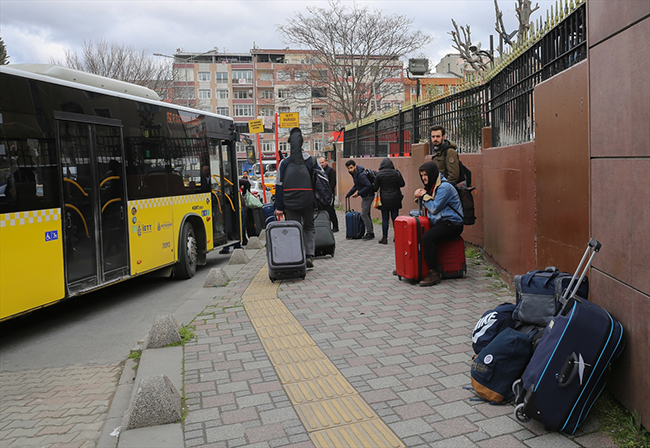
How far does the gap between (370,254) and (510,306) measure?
6.37m

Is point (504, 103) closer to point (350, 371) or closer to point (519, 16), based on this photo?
point (350, 371)

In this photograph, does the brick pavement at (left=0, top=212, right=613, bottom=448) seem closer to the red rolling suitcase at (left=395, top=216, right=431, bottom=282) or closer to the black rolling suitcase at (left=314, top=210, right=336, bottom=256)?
the red rolling suitcase at (left=395, top=216, right=431, bottom=282)

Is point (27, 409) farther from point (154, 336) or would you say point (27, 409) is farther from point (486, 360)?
point (486, 360)

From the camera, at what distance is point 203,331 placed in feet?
19.3

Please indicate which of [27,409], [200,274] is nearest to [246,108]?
[200,274]

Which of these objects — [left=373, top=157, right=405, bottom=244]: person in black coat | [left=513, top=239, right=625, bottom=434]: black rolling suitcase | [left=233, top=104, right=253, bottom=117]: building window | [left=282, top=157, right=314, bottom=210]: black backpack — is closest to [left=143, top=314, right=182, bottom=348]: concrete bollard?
[left=513, top=239, right=625, bottom=434]: black rolling suitcase

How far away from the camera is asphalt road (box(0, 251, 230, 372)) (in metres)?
5.84

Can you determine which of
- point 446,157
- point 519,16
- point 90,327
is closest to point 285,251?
point 90,327

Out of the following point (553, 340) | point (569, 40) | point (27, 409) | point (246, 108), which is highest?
point (246, 108)

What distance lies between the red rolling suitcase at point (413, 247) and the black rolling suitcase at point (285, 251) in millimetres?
1479

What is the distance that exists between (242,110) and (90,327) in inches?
3517

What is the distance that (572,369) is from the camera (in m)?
3.27

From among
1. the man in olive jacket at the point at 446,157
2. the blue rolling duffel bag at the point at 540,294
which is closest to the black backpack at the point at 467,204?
the man in olive jacket at the point at 446,157

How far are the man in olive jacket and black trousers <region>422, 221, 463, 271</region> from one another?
1.67 m
